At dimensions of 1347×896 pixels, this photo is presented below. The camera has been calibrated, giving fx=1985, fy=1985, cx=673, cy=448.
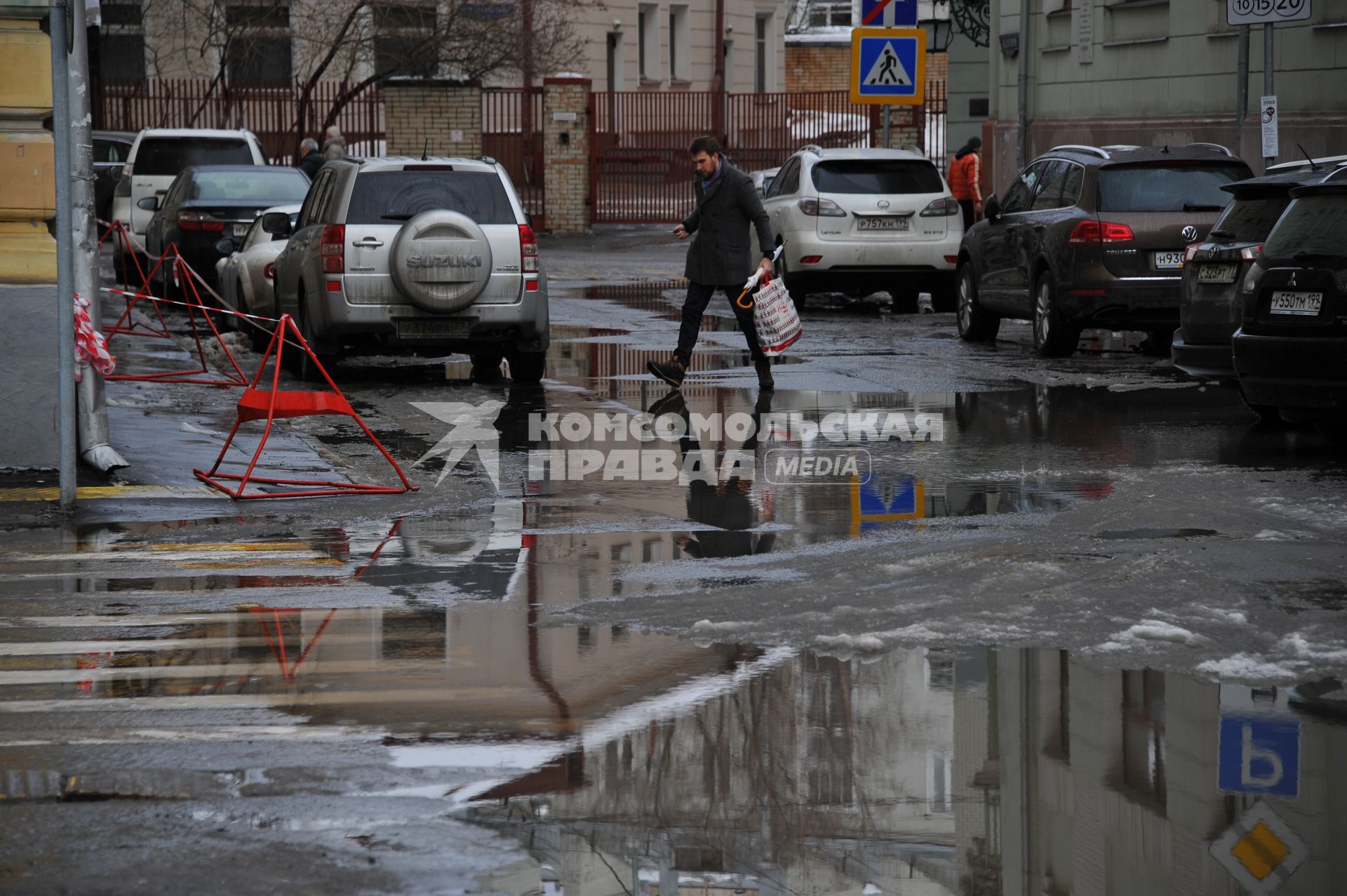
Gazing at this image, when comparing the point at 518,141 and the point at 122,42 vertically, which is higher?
the point at 122,42

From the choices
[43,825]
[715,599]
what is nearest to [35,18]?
[715,599]

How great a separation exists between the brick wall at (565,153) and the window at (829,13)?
42.9m

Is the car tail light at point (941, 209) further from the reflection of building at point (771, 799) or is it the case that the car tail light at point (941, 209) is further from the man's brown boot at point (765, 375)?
the reflection of building at point (771, 799)

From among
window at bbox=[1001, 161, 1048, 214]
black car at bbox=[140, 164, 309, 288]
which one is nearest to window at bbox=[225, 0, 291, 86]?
black car at bbox=[140, 164, 309, 288]

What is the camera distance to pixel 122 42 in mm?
43156

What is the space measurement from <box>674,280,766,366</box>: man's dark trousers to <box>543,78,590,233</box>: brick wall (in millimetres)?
23868

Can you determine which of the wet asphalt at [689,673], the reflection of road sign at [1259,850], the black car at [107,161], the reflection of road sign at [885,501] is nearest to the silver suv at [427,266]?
the wet asphalt at [689,673]

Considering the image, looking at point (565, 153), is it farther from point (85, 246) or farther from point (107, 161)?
point (85, 246)

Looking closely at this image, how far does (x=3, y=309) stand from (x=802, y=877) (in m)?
7.17

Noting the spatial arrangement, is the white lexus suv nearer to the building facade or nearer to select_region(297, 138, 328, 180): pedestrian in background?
the building facade

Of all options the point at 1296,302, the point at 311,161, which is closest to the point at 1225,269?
the point at 1296,302

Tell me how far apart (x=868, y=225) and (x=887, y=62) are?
295 cm

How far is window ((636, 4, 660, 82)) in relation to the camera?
54.3m

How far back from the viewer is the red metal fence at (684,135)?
126 ft
